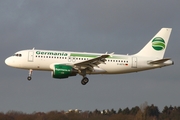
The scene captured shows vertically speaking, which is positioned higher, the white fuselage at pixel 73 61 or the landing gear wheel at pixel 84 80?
the white fuselage at pixel 73 61

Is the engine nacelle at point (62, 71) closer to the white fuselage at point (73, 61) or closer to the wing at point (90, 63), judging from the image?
the white fuselage at point (73, 61)

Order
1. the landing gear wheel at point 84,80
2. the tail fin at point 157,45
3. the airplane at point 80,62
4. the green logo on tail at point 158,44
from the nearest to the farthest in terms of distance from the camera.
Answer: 1. the airplane at point 80,62
2. the landing gear wheel at point 84,80
3. the tail fin at point 157,45
4. the green logo on tail at point 158,44

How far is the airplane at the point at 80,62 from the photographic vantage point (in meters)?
69.1

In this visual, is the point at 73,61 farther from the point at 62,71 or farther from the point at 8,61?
the point at 8,61

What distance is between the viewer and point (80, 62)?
226ft

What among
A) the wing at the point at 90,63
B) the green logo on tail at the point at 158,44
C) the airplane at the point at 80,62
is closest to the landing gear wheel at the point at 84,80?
the airplane at the point at 80,62

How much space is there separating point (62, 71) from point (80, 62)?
8.02ft

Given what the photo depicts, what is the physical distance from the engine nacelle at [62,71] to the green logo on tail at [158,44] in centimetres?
1297

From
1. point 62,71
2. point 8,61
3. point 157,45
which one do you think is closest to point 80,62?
point 62,71

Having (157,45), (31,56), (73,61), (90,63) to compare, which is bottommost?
(90,63)

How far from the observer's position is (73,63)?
69938mm

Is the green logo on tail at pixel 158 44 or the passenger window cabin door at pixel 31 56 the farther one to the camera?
the green logo on tail at pixel 158 44

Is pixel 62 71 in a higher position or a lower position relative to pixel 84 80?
higher
